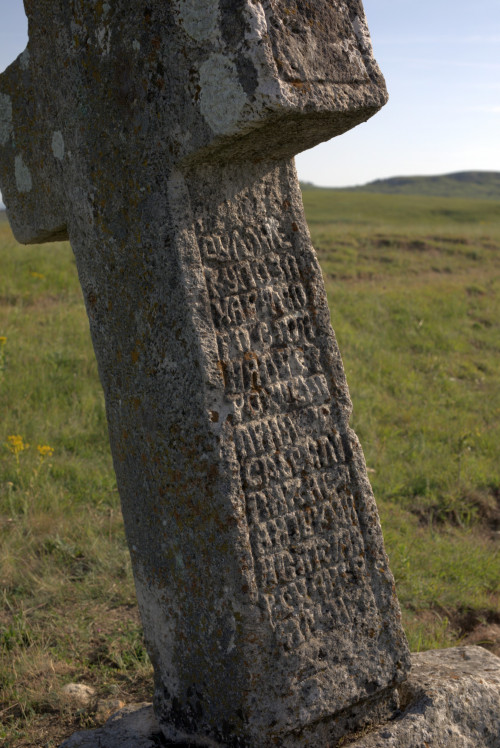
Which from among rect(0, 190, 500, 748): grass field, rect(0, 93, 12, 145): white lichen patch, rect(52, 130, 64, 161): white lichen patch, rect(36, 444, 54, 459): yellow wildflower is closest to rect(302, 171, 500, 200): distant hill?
rect(0, 190, 500, 748): grass field

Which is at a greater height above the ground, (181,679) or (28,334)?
(28,334)

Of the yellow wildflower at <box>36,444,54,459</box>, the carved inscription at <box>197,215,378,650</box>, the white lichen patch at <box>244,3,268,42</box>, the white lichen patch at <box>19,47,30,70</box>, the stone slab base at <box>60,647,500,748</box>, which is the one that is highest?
the white lichen patch at <box>19,47,30,70</box>

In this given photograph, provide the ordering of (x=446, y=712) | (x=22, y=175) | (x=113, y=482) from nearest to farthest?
(x=446, y=712)
(x=22, y=175)
(x=113, y=482)

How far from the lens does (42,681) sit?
2.88 m

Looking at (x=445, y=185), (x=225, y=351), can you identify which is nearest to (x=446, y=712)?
(x=225, y=351)

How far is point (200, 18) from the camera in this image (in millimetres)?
1799

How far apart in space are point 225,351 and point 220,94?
2.24 ft

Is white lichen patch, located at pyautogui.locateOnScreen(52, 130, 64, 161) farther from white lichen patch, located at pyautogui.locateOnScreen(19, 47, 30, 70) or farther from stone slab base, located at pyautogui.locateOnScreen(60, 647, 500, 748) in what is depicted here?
stone slab base, located at pyautogui.locateOnScreen(60, 647, 500, 748)

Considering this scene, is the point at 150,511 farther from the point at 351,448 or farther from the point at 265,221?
the point at 265,221

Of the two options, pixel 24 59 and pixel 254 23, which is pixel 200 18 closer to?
pixel 254 23

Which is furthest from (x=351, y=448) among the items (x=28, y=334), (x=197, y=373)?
(x=28, y=334)

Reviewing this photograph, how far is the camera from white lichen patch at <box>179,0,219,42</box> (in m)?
1.78

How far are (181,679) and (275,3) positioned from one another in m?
1.94

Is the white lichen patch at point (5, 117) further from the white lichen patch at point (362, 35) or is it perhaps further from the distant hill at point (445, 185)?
the distant hill at point (445, 185)
